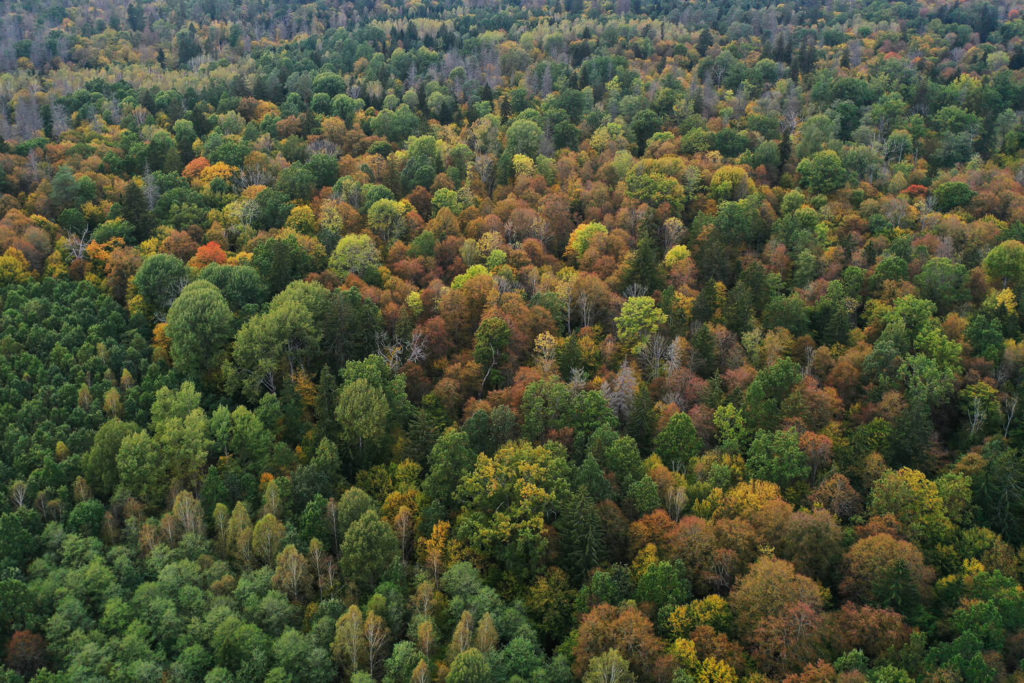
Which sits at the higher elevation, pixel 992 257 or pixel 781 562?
pixel 992 257

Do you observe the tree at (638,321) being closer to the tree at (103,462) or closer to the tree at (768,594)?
the tree at (768,594)

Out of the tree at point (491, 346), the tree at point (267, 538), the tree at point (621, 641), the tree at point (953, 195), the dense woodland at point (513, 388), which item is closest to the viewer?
the tree at point (621, 641)

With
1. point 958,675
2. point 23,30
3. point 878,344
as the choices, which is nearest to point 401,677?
point 958,675

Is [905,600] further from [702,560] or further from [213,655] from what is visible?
[213,655]

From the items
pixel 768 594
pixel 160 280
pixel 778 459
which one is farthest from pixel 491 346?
pixel 768 594

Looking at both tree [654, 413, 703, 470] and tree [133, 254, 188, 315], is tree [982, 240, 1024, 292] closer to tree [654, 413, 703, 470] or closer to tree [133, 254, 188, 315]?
tree [654, 413, 703, 470]

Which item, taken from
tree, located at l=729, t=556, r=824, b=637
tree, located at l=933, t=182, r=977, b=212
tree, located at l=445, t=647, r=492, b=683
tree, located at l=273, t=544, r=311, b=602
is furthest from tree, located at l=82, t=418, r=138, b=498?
tree, located at l=933, t=182, r=977, b=212

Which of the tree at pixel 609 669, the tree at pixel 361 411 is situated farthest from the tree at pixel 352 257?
the tree at pixel 609 669
